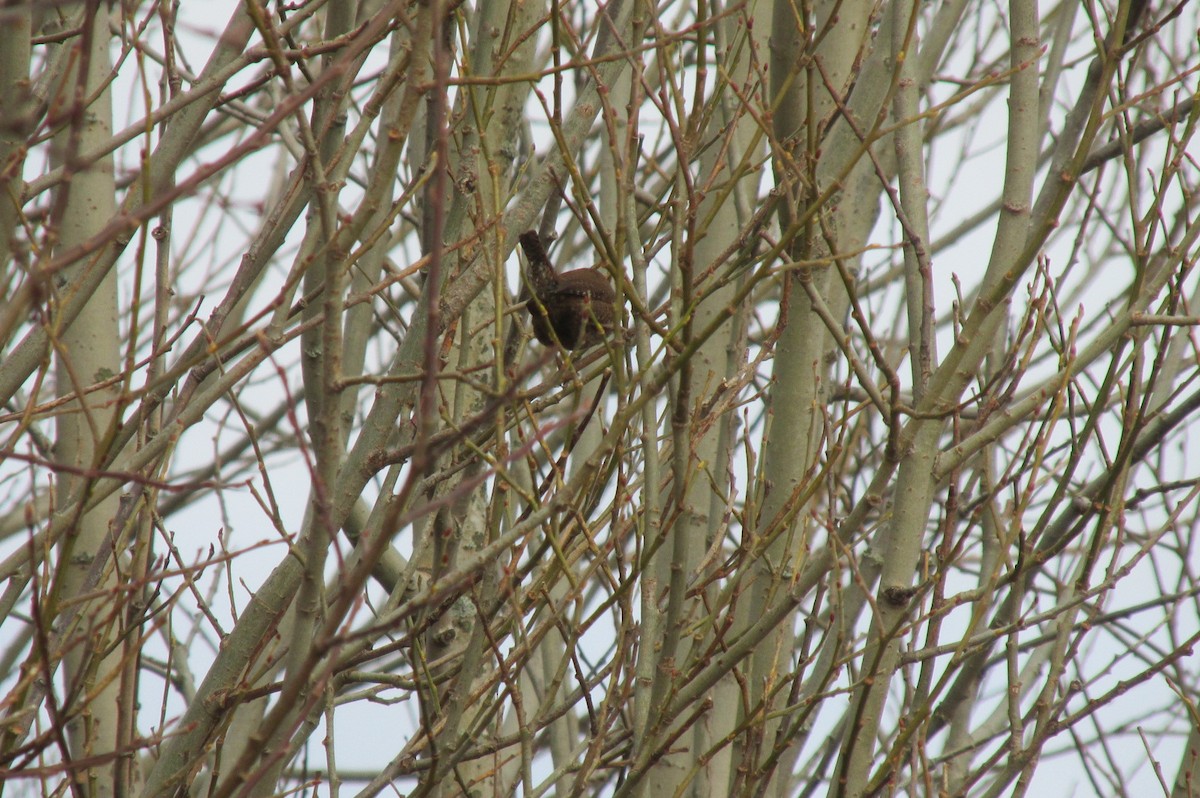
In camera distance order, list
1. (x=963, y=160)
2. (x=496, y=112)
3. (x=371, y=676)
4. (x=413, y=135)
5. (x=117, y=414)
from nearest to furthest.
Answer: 1. (x=117, y=414)
2. (x=371, y=676)
3. (x=496, y=112)
4. (x=413, y=135)
5. (x=963, y=160)

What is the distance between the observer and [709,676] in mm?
2168

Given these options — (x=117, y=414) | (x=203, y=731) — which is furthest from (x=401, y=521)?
(x=203, y=731)

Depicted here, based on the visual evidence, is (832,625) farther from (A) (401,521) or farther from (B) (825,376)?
(A) (401,521)

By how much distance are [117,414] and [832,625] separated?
2072 mm

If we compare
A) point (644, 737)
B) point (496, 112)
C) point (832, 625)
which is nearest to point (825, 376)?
point (832, 625)

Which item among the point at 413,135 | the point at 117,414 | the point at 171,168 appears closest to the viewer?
the point at 117,414

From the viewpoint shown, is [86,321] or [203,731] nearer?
[203,731]

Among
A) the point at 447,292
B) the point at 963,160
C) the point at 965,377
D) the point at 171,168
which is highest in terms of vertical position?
A: the point at 963,160

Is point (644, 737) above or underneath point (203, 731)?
underneath

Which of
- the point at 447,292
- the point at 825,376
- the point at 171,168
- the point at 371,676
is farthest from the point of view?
the point at 825,376

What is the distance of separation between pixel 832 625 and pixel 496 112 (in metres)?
1.67

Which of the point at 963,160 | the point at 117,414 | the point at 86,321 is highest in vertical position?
the point at 963,160

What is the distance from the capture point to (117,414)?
1688 mm

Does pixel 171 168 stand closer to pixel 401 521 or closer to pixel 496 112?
pixel 496 112
